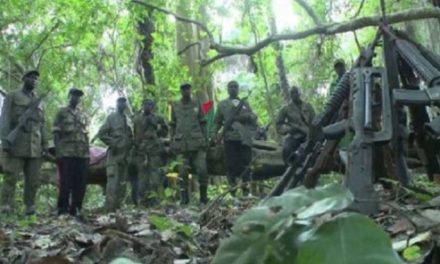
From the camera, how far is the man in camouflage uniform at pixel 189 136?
32.4ft

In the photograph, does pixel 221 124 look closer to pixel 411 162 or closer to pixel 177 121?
pixel 177 121

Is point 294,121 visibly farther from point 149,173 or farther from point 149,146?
point 149,173

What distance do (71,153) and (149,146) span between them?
71.6 inches

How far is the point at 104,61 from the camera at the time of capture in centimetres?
1686

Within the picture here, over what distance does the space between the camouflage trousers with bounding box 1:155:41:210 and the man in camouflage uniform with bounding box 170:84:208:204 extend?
7.42 feet

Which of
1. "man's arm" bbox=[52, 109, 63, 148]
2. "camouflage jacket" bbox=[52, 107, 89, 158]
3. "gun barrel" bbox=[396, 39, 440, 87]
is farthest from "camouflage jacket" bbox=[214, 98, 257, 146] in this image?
"gun barrel" bbox=[396, 39, 440, 87]

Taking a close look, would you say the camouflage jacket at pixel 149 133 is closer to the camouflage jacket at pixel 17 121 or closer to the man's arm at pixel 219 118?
the man's arm at pixel 219 118

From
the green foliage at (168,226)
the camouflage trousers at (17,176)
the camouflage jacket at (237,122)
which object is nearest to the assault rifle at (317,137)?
the green foliage at (168,226)

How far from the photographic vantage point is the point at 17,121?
8.27 meters

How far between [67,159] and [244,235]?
7765 mm

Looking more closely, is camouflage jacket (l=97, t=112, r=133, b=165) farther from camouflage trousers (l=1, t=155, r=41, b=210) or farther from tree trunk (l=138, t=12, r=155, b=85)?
tree trunk (l=138, t=12, r=155, b=85)

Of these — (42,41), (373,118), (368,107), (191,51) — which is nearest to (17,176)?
(373,118)

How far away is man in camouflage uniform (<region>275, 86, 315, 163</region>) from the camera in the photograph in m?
9.88

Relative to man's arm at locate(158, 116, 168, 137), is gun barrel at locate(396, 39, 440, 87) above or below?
below
